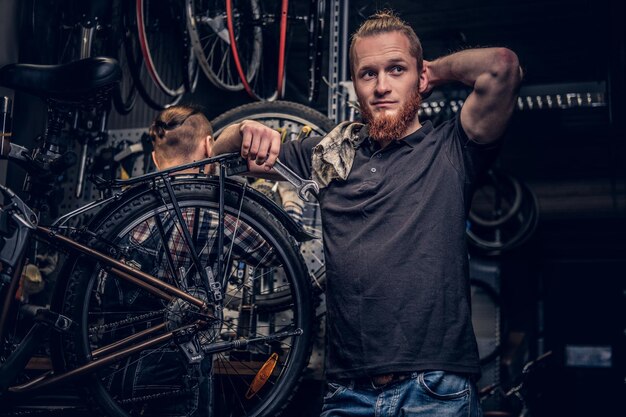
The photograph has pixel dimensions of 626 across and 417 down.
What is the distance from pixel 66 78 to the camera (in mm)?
2512

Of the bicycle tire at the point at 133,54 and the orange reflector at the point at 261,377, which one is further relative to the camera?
the bicycle tire at the point at 133,54

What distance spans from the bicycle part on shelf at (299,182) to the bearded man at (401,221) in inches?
1.0

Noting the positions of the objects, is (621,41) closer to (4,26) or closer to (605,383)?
(4,26)

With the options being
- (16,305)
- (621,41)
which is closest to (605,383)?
(621,41)

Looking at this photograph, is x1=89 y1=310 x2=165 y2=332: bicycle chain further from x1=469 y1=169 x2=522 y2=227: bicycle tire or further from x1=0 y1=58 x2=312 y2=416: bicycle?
x1=469 y1=169 x2=522 y2=227: bicycle tire

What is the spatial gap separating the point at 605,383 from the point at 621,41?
13.8 ft

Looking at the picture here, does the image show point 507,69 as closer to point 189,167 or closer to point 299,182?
point 299,182

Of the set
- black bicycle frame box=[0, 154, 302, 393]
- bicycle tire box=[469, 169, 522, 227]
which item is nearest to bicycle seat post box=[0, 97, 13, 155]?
black bicycle frame box=[0, 154, 302, 393]

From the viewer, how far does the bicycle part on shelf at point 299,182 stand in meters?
2.28

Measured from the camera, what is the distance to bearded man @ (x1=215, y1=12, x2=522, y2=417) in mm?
1918

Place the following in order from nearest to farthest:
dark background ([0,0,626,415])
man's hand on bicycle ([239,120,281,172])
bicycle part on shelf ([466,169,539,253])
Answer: man's hand on bicycle ([239,120,281,172]), dark background ([0,0,626,415]), bicycle part on shelf ([466,169,539,253])

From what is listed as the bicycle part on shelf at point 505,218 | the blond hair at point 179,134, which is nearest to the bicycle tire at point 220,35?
the blond hair at point 179,134

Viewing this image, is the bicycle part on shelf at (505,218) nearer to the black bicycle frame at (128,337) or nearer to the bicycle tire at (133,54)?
the bicycle tire at (133,54)

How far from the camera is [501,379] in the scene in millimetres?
6625
